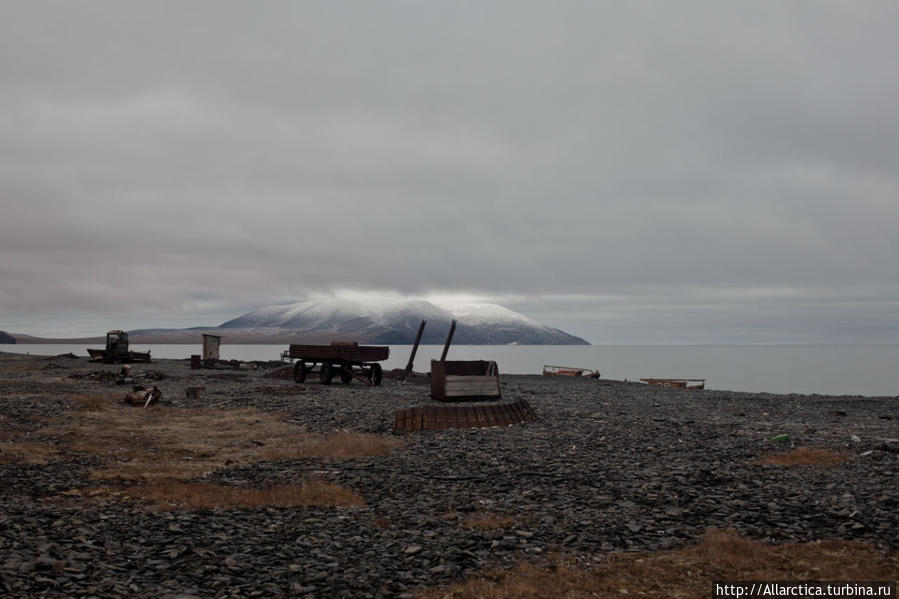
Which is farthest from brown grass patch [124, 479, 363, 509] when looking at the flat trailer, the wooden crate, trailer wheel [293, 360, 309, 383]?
trailer wheel [293, 360, 309, 383]

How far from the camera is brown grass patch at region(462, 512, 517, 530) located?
9.74 metres

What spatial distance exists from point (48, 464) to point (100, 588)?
29.7 ft

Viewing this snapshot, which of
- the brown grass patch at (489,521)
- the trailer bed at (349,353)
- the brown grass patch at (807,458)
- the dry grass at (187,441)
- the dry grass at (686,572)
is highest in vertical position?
the trailer bed at (349,353)

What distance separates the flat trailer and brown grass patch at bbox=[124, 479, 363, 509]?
87.1 ft

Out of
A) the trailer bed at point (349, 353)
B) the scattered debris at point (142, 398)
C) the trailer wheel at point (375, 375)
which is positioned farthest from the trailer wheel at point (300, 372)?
the scattered debris at point (142, 398)

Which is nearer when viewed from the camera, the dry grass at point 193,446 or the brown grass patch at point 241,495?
the brown grass patch at point 241,495

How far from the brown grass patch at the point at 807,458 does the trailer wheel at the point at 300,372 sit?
32.1 m

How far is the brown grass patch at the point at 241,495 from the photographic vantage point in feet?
36.8

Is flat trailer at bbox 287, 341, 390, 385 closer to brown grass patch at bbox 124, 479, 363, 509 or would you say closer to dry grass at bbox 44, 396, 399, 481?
dry grass at bbox 44, 396, 399, 481

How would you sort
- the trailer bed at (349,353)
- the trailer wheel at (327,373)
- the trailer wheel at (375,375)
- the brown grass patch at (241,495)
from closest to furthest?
1. the brown grass patch at (241,495)
2. the trailer bed at (349,353)
3. the trailer wheel at (327,373)
4. the trailer wheel at (375,375)

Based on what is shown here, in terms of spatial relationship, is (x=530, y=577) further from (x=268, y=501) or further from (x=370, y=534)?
(x=268, y=501)

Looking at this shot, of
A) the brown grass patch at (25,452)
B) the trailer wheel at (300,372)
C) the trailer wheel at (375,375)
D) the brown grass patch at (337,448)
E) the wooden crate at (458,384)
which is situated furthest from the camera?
the trailer wheel at (300,372)

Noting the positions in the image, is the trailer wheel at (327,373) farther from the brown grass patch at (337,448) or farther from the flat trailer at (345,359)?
the brown grass patch at (337,448)

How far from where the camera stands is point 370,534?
31.0 ft
